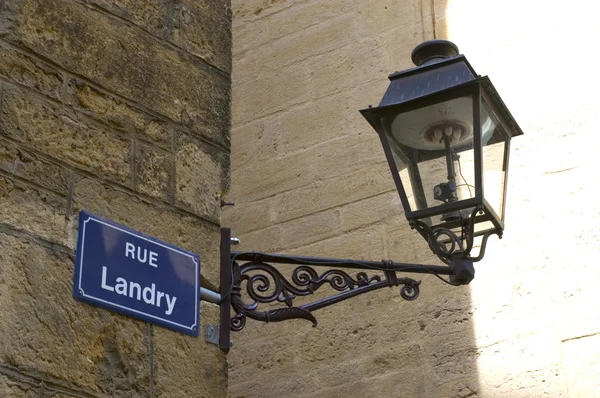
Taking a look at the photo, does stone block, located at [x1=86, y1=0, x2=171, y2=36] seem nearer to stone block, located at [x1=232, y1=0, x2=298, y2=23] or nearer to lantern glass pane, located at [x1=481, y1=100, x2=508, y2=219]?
lantern glass pane, located at [x1=481, y1=100, x2=508, y2=219]

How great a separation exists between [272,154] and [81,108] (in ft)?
8.06

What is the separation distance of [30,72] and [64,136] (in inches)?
6.8

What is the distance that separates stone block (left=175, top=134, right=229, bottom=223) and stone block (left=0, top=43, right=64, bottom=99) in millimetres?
405

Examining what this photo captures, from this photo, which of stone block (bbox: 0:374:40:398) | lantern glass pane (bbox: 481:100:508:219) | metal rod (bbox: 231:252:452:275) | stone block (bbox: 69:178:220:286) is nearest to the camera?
stone block (bbox: 0:374:40:398)

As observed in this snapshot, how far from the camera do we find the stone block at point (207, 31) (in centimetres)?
342

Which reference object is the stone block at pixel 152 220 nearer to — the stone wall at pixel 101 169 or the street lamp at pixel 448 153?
the stone wall at pixel 101 169

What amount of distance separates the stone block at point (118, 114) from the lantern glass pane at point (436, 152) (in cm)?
62

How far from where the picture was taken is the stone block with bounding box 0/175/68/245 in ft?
8.92

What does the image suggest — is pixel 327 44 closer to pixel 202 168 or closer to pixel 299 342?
pixel 299 342

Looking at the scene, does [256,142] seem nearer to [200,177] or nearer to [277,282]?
[200,177]

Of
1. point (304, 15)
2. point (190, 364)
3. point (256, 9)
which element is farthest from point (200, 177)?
point (256, 9)

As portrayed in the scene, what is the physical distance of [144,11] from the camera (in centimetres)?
331

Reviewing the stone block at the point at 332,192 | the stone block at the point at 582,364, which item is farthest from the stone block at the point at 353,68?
the stone block at the point at 582,364

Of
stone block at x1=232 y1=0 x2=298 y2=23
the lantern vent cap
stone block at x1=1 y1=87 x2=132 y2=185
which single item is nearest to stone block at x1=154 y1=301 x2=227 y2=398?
stone block at x1=1 y1=87 x2=132 y2=185
